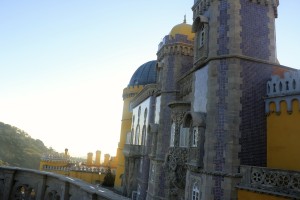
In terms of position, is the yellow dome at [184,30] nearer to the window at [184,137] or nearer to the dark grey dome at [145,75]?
the window at [184,137]

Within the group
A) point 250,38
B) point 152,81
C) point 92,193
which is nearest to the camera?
point 92,193

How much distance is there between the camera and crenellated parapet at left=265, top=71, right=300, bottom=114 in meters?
10.6

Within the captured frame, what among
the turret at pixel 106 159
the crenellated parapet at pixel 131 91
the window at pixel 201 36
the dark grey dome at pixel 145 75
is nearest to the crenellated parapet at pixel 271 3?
the window at pixel 201 36

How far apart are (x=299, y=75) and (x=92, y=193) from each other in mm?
9154

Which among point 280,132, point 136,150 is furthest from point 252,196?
point 136,150

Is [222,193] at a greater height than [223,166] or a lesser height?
lesser

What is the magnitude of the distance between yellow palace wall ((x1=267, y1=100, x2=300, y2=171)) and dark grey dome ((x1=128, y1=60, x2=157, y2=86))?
24.1m

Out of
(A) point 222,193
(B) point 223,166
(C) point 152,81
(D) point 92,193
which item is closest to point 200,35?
(B) point 223,166

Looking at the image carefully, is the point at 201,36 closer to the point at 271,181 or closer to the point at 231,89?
the point at 231,89

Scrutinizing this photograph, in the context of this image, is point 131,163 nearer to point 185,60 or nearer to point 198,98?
point 185,60

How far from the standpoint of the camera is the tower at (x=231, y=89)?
10.4 m

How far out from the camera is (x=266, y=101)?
11.4m

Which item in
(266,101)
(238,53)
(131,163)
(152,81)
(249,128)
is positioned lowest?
(131,163)

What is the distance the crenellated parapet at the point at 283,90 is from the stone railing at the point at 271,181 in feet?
10.3
